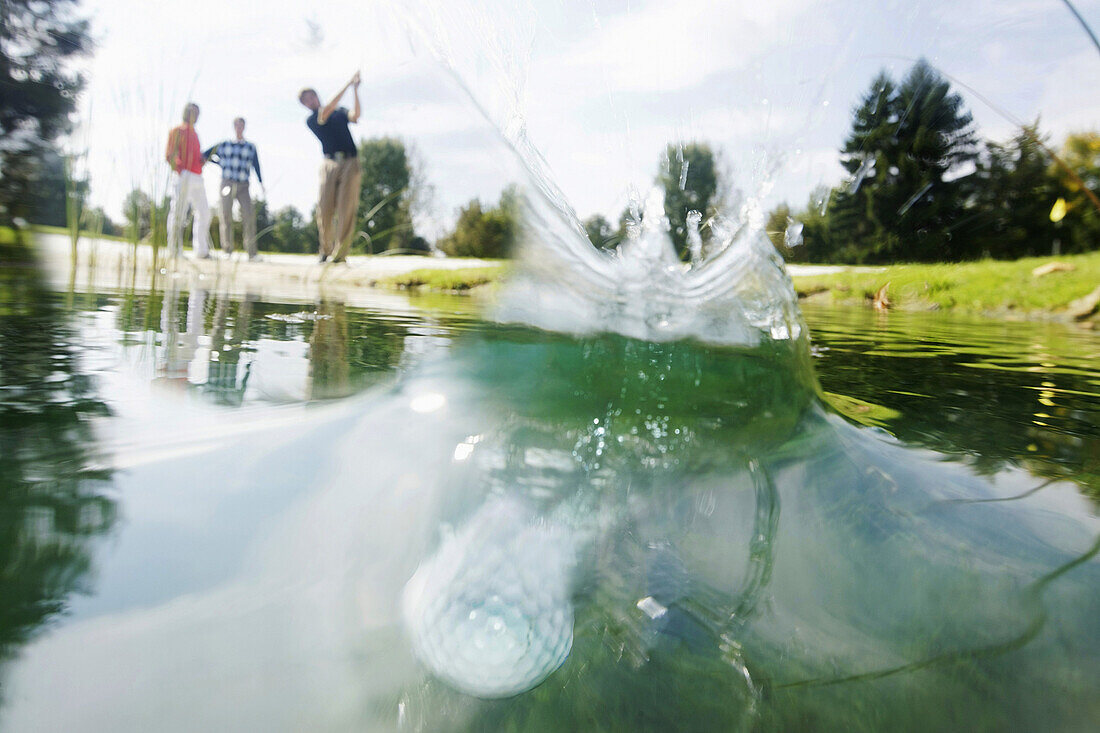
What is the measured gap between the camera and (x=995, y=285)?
6523 mm

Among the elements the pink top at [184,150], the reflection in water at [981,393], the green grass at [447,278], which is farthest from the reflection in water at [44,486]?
the reflection in water at [981,393]

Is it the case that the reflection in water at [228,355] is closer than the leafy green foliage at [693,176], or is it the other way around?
→ the reflection in water at [228,355]

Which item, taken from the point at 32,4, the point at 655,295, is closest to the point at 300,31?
the point at 32,4

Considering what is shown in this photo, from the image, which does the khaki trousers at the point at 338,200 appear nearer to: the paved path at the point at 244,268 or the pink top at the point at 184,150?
the paved path at the point at 244,268

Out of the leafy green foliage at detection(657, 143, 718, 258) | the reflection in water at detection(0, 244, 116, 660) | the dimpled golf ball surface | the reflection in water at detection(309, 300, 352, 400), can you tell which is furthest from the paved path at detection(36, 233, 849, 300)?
the leafy green foliage at detection(657, 143, 718, 258)

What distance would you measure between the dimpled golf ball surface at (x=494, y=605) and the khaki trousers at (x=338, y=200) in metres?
1.01

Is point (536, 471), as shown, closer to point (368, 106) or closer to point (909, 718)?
point (909, 718)

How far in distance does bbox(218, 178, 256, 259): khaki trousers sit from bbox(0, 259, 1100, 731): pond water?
11.9 inches

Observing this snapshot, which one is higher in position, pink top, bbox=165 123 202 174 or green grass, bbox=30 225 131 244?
pink top, bbox=165 123 202 174

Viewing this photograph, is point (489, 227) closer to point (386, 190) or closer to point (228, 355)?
point (386, 190)

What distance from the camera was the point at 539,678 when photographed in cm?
97

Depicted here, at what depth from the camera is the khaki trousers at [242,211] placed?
1959mm

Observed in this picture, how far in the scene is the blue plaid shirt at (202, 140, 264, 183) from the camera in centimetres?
193

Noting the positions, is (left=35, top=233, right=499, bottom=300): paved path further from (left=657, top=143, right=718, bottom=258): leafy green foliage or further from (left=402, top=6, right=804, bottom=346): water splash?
(left=657, top=143, right=718, bottom=258): leafy green foliage
